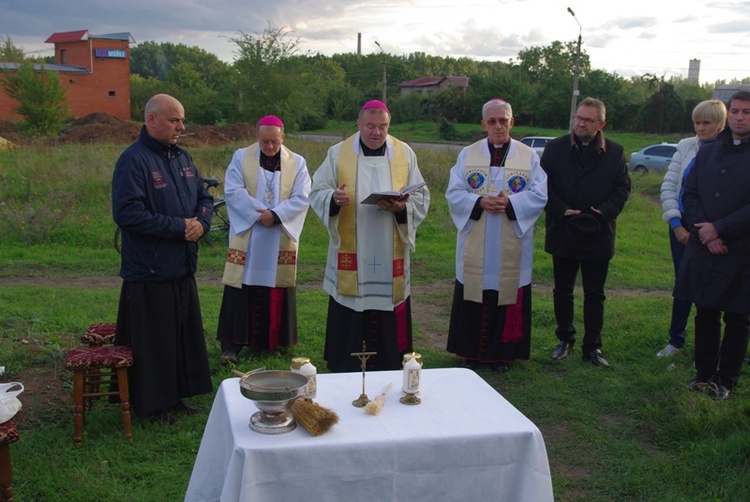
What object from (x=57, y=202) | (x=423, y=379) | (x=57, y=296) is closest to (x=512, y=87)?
(x=57, y=202)

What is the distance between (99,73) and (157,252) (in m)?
48.7

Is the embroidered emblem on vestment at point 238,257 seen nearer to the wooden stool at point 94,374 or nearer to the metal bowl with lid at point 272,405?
the wooden stool at point 94,374

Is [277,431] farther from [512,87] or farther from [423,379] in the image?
[512,87]

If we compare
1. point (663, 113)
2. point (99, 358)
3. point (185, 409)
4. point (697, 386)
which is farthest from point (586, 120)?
point (663, 113)

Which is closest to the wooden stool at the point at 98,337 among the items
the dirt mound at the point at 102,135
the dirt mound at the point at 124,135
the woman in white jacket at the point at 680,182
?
the woman in white jacket at the point at 680,182

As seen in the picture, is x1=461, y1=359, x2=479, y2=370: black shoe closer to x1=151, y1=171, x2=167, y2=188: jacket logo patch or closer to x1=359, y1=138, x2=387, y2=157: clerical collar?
x1=359, y1=138, x2=387, y2=157: clerical collar

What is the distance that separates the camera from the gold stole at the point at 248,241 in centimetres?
623

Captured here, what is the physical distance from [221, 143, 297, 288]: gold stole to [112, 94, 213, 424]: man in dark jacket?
1193 millimetres

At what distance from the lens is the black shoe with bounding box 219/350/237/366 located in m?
6.14

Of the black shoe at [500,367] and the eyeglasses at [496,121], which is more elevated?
the eyeglasses at [496,121]

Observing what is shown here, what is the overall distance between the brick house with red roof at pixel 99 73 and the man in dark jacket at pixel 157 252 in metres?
46.9

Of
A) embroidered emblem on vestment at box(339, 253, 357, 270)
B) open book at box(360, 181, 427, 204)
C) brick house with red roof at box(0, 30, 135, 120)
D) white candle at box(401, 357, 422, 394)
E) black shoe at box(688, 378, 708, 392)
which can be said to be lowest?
black shoe at box(688, 378, 708, 392)

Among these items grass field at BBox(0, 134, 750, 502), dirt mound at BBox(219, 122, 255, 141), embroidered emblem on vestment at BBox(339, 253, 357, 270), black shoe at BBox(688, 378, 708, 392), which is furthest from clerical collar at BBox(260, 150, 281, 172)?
dirt mound at BBox(219, 122, 255, 141)

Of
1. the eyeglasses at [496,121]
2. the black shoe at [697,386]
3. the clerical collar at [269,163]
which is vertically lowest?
the black shoe at [697,386]
